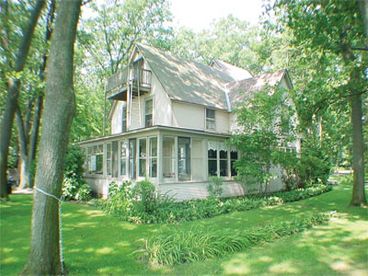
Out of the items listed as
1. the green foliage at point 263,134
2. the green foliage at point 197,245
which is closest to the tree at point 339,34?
the green foliage at point 263,134

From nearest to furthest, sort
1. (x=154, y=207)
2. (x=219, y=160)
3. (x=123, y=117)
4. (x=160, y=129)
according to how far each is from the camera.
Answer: (x=154, y=207), (x=160, y=129), (x=219, y=160), (x=123, y=117)

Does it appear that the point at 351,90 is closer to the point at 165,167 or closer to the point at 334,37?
the point at 334,37

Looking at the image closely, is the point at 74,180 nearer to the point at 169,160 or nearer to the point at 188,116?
the point at 169,160

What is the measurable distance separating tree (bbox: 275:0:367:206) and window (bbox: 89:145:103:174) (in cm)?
1163

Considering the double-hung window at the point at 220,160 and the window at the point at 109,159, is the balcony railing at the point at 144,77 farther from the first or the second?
the double-hung window at the point at 220,160

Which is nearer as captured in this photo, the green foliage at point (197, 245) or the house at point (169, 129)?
the green foliage at point (197, 245)

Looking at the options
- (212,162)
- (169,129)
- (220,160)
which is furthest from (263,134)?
(169,129)

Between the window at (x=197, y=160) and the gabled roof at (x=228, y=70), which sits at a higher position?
the gabled roof at (x=228, y=70)

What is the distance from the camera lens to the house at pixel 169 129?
12203 millimetres

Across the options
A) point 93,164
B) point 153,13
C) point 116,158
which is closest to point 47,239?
point 116,158

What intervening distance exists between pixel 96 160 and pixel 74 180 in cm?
319

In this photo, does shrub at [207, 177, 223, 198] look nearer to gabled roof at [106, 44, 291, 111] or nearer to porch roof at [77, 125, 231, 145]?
porch roof at [77, 125, 231, 145]

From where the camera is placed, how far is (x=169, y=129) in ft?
36.6

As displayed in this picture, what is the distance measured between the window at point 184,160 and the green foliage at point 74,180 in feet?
15.2
